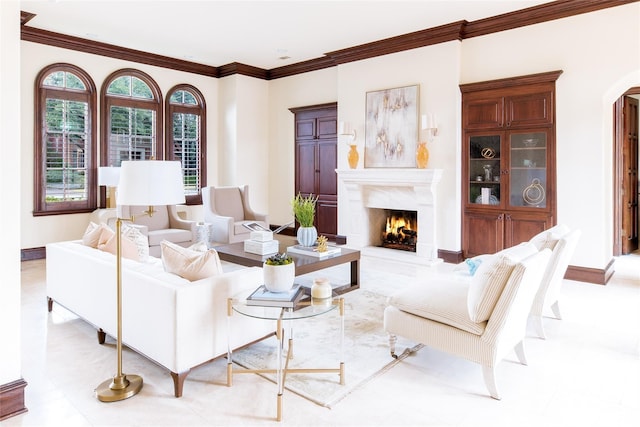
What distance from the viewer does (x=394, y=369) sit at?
288cm

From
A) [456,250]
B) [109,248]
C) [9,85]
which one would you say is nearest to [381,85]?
[456,250]

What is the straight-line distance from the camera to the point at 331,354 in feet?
10.1

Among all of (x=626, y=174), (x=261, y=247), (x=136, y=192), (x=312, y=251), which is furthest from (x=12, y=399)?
(x=626, y=174)

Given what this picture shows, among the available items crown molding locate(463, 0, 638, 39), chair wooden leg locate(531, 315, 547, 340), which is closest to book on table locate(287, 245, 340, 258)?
chair wooden leg locate(531, 315, 547, 340)

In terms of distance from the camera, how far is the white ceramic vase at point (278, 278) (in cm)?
269

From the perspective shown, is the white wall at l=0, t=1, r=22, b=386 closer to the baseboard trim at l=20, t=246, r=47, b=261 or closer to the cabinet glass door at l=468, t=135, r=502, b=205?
the baseboard trim at l=20, t=246, r=47, b=261

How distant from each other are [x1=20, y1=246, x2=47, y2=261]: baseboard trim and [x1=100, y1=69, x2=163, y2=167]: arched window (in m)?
1.52

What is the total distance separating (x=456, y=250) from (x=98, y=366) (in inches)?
182

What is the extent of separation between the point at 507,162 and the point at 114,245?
461cm

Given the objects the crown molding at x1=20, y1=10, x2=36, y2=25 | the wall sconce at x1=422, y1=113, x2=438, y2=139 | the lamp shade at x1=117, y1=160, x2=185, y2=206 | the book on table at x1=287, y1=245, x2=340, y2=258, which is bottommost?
the book on table at x1=287, y1=245, x2=340, y2=258

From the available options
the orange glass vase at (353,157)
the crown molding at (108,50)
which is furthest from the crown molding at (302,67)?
the orange glass vase at (353,157)

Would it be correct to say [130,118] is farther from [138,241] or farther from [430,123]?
[430,123]

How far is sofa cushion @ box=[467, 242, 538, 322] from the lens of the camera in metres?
2.45

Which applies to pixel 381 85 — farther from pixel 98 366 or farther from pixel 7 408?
pixel 7 408
